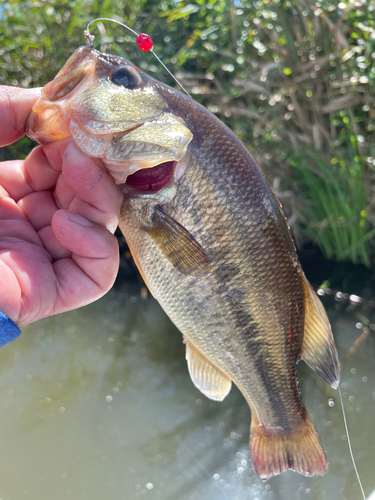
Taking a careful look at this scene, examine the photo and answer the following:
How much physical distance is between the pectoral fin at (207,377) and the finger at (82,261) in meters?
0.45

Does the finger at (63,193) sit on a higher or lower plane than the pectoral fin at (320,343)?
higher

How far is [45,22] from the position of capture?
3160 mm

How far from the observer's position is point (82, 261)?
1.22 m

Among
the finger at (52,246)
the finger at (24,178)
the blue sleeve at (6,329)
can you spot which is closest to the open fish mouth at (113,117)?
the finger at (24,178)

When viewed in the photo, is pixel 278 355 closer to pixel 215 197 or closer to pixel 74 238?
pixel 215 197

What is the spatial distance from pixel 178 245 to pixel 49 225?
0.53 m

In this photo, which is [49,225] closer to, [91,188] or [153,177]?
[91,188]

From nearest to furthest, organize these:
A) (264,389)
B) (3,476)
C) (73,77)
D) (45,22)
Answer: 1. (73,77)
2. (264,389)
3. (3,476)
4. (45,22)

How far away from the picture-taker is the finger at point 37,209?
1311 mm

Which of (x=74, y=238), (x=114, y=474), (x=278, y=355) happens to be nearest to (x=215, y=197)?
(x=74, y=238)

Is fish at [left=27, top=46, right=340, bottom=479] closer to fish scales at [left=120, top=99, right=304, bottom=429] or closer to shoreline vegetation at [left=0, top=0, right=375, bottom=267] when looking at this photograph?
fish scales at [left=120, top=99, right=304, bottom=429]

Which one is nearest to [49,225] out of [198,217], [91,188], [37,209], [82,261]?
[37,209]

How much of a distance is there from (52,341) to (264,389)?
2029 mm

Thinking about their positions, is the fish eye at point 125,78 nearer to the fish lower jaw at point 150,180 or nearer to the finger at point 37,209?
the fish lower jaw at point 150,180
